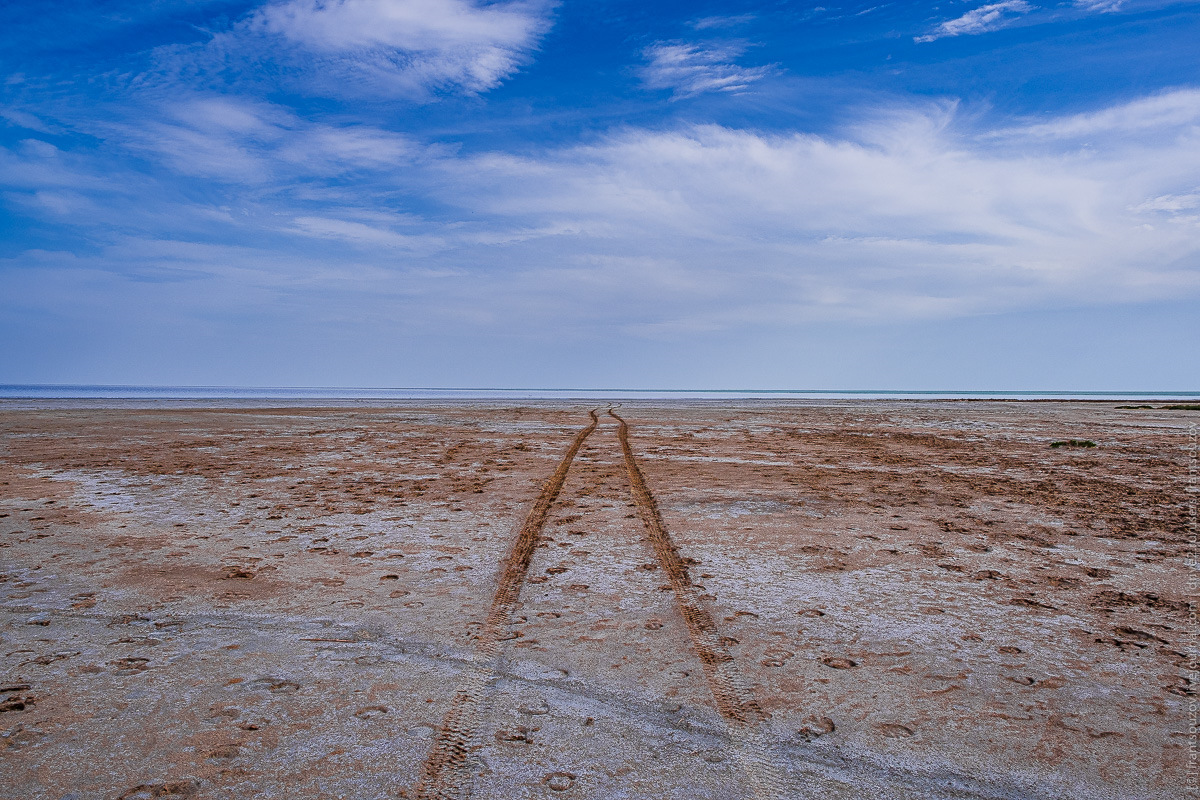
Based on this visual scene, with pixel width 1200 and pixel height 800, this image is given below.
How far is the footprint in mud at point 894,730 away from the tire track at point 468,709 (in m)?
1.87

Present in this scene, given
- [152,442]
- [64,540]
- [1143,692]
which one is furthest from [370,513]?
[152,442]

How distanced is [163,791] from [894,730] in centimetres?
310

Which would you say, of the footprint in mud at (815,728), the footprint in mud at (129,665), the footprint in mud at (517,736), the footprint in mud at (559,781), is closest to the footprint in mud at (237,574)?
the footprint in mud at (129,665)

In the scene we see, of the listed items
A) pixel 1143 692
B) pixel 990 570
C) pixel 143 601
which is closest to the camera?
pixel 1143 692

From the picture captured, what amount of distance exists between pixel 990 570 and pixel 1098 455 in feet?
36.1

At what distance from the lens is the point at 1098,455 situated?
45.4ft

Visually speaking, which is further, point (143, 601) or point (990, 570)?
point (990, 570)

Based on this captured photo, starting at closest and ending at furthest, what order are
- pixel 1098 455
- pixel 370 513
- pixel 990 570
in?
pixel 990 570
pixel 370 513
pixel 1098 455

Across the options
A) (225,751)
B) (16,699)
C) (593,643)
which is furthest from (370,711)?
(16,699)

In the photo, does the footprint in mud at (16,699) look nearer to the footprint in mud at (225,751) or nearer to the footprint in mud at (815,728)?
the footprint in mud at (225,751)

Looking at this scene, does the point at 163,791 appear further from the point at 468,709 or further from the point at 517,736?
the point at 517,736

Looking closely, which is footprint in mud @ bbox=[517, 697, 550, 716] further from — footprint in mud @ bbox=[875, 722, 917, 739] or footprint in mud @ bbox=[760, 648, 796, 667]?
footprint in mud @ bbox=[875, 722, 917, 739]

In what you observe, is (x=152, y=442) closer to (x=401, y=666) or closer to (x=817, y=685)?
(x=401, y=666)

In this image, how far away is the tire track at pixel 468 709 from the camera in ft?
8.48
